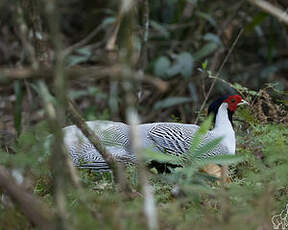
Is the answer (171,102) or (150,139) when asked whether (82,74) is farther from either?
(171,102)

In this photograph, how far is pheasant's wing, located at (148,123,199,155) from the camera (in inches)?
142

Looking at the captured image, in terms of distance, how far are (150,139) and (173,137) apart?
0.16m

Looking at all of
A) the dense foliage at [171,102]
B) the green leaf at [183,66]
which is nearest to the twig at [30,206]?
the dense foliage at [171,102]

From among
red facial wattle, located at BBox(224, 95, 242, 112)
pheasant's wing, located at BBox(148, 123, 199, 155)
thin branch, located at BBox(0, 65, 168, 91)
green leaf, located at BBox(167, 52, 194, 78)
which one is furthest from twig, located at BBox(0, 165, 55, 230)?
green leaf, located at BBox(167, 52, 194, 78)

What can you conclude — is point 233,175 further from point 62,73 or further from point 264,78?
point 264,78

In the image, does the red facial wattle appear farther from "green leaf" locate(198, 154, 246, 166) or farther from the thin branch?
the thin branch

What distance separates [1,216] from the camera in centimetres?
202

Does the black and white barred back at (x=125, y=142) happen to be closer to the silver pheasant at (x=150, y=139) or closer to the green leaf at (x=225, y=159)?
the silver pheasant at (x=150, y=139)

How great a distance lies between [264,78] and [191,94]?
1203 millimetres

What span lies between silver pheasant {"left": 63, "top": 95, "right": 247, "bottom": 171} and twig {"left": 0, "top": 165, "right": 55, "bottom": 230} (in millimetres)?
1511

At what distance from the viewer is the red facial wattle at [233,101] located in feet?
12.8

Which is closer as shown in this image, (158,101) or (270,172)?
(270,172)

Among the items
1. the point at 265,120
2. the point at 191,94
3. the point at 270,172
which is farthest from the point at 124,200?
the point at 191,94

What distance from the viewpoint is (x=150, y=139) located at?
3688 mm
